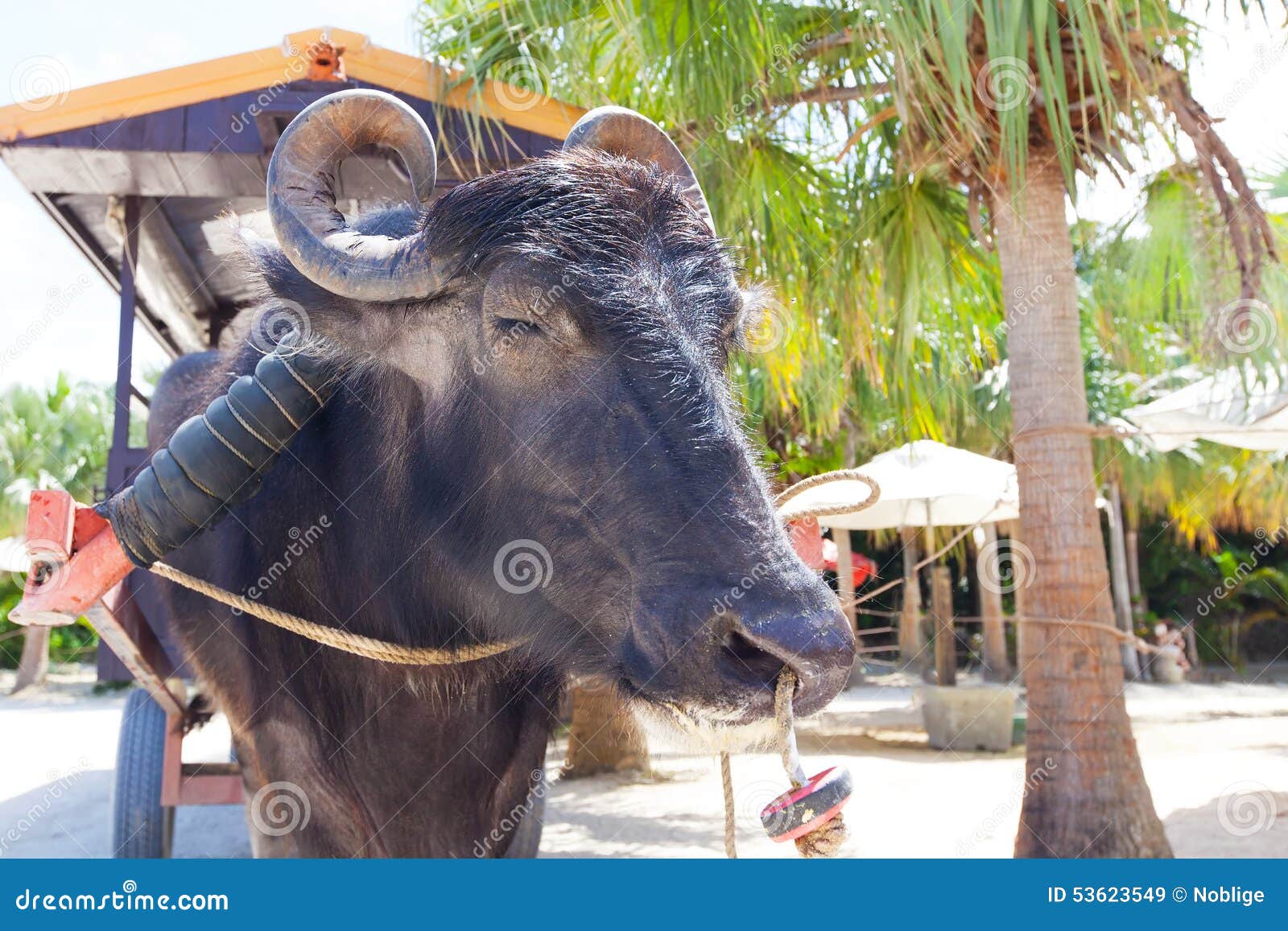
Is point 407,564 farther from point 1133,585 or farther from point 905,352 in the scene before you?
point 1133,585

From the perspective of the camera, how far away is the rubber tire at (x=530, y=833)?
3.47 metres

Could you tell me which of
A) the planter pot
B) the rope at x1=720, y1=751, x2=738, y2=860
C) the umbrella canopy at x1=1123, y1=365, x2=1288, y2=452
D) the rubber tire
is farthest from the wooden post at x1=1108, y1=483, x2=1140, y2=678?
the rope at x1=720, y1=751, x2=738, y2=860

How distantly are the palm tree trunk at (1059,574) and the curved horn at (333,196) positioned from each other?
3853 millimetres

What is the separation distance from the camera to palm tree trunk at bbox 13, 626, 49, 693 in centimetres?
2512

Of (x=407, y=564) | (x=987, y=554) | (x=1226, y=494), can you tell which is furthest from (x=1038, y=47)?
(x=1226, y=494)

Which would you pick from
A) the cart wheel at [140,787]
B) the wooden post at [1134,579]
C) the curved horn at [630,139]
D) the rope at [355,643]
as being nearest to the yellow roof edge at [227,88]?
the curved horn at [630,139]

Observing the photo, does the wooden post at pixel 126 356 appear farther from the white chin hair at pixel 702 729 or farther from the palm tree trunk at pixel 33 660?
the palm tree trunk at pixel 33 660

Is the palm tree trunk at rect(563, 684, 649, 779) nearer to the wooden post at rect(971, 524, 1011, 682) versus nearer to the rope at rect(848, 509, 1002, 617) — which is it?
the rope at rect(848, 509, 1002, 617)

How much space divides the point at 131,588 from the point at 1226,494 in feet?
84.7

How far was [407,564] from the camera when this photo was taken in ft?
7.87

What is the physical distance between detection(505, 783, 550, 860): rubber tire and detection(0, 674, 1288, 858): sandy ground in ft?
4.30

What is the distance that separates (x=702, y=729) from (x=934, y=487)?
9.10 m

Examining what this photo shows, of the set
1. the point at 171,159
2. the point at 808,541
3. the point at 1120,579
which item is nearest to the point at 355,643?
the point at 808,541

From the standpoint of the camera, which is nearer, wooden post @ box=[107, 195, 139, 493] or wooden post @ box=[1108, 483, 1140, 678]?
wooden post @ box=[107, 195, 139, 493]
